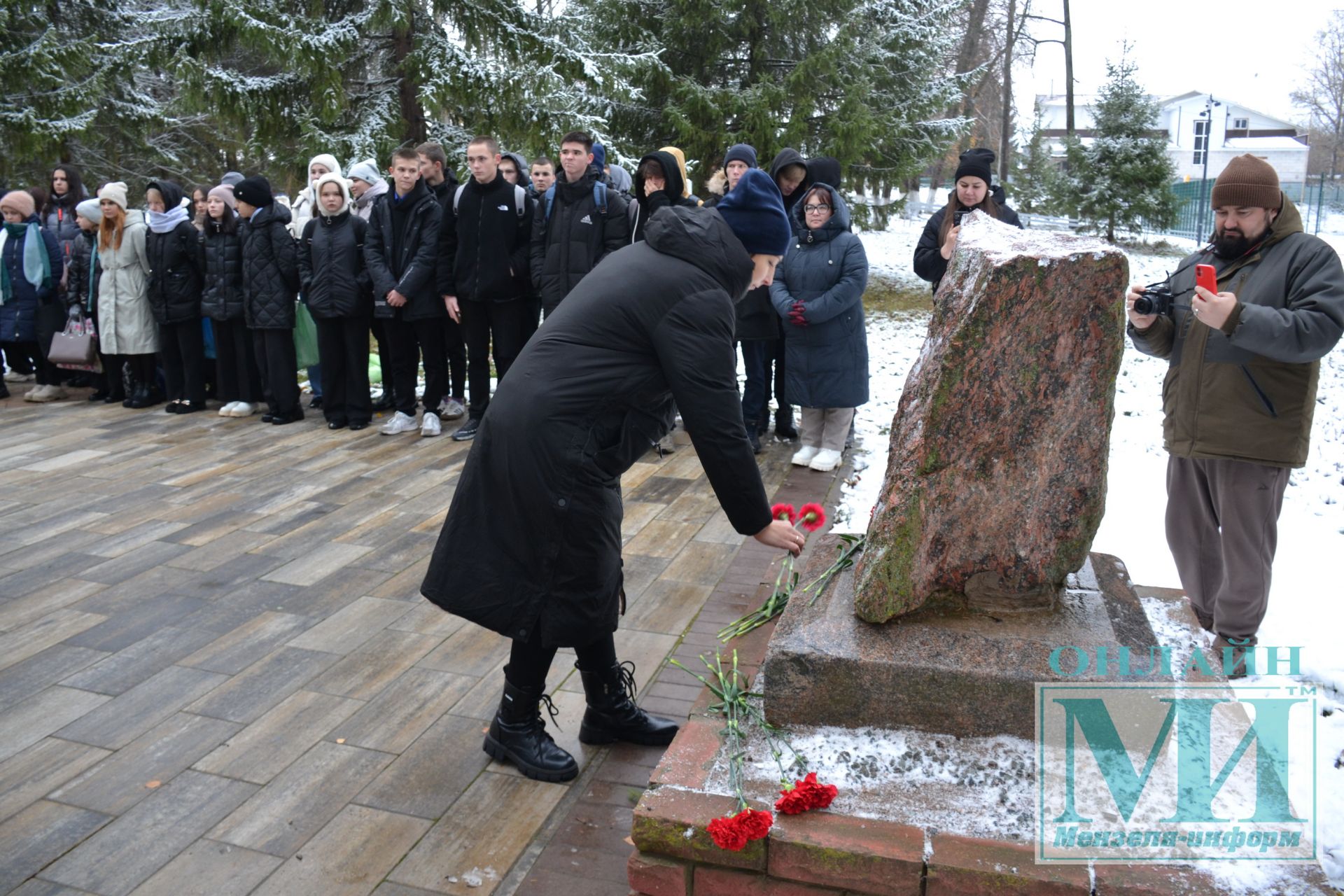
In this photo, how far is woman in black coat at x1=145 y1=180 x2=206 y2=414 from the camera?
8.55m

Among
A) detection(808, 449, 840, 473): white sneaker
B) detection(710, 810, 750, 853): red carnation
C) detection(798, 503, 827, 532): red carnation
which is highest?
detection(798, 503, 827, 532): red carnation

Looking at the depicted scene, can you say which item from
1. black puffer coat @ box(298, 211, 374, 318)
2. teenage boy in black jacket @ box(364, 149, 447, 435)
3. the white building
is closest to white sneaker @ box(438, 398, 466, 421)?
teenage boy in black jacket @ box(364, 149, 447, 435)

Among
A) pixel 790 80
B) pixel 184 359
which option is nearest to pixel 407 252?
pixel 184 359

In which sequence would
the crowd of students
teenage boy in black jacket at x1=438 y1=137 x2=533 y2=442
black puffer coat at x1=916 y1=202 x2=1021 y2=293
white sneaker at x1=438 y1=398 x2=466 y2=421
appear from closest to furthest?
1. black puffer coat at x1=916 y1=202 x2=1021 y2=293
2. the crowd of students
3. teenage boy in black jacket at x1=438 y1=137 x2=533 y2=442
4. white sneaker at x1=438 y1=398 x2=466 y2=421

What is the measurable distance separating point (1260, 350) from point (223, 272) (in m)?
7.71

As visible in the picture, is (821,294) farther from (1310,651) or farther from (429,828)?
(429,828)

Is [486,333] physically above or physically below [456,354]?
above

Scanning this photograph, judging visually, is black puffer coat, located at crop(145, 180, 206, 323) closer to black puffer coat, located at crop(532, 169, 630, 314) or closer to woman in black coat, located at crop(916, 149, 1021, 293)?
black puffer coat, located at crop(532, 169, 630, 314)

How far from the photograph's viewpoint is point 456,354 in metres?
8.29

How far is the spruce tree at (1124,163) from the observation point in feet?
62.4

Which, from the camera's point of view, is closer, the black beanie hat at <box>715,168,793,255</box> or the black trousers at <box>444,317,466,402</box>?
the black beanie hat at <box>715,168,793,255</box>

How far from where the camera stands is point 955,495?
2.91 metres

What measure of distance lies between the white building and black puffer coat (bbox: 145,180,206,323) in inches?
1717

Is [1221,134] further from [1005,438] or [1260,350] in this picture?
[1005,438]
